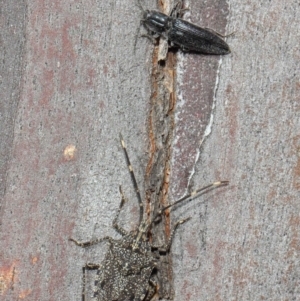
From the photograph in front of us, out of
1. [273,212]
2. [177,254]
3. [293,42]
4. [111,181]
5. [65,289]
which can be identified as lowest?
[65,289]

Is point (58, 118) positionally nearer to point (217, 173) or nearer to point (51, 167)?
point (51, 167)

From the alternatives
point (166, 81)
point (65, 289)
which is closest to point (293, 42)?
point (166, 81)

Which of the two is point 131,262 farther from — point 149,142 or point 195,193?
point 149,142

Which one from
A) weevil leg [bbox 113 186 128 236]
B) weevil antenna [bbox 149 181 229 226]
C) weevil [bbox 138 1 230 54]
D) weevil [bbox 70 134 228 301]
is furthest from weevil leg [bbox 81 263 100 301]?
weevil [bbox 138 1 230 54]

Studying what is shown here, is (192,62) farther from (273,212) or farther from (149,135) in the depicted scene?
(273,212)

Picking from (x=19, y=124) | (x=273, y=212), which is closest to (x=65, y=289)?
(x=19, y=124)

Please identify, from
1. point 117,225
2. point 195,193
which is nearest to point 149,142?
point 195,193

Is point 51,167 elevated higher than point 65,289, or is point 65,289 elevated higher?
point 51,167
